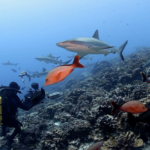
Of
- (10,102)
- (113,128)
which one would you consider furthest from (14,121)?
(113,128)

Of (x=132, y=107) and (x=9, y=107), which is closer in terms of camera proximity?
(x=132, y=107)

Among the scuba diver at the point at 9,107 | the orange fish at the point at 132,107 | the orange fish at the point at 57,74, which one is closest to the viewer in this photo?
the orange fish at the point at 57,74

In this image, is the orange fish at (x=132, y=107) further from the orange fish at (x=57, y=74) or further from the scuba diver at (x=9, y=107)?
the scuba diver at (x=9, y=107)

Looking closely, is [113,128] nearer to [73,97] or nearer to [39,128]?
[39,128]

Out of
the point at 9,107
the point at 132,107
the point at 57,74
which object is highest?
the point at 57,74

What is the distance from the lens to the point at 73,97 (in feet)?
28.6

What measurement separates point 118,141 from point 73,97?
5719 mm

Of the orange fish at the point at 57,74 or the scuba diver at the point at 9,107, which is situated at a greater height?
the orange fish at the point at 57,74

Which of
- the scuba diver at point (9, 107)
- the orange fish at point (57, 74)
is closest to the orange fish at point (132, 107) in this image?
the orange fish at point (57, 74)

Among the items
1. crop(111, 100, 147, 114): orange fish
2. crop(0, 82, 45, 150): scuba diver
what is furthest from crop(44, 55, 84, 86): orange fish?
crop(0, 82, 45, 150): scuba diver

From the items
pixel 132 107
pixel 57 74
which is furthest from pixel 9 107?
pixel 132 107

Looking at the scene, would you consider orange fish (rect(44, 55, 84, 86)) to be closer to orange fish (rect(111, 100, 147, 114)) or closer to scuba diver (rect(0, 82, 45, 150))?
orange fish (rect(111, 100, 147, 114))

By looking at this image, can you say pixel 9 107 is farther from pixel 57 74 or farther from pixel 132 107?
pixel 132 107

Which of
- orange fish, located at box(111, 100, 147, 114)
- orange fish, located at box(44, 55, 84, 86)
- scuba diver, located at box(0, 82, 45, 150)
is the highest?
orange fish, located at box(44, 55, 84, 86)
